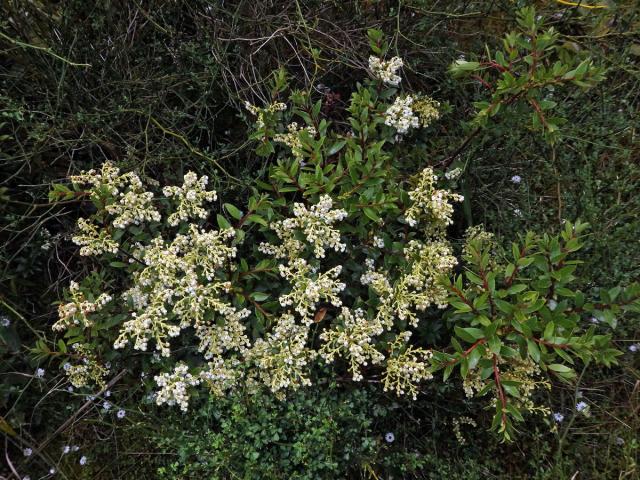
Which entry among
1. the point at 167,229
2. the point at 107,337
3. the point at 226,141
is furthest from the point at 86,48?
the point at 107,337

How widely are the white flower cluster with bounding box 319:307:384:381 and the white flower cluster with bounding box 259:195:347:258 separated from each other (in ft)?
0.88

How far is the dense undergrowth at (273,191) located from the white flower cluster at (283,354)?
0.39 feet

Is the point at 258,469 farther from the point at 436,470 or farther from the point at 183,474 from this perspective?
the point at 436,470

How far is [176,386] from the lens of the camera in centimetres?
196

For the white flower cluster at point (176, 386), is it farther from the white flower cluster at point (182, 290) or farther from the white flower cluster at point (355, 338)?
the white flower cluster at point (355, 338)

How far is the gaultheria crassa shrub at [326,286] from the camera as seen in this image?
1967 mm

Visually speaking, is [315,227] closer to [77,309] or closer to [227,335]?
[227,335]

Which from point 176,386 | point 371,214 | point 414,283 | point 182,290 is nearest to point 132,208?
point 182,290

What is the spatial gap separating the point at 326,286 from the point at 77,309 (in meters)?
1.04

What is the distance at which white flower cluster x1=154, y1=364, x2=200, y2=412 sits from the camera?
195 cm

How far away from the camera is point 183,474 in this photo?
2090mm

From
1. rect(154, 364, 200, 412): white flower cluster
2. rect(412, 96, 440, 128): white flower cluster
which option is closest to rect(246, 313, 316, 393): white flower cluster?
rect(154, 364, 200, 412): white flower cluster

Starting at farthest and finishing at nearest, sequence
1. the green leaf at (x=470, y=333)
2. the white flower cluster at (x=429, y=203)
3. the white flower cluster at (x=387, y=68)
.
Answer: the white flower cluster at (x=387, y=68) < the white flower cluster at (x=429, y=203) < the green leaf at (x=470, y=333)

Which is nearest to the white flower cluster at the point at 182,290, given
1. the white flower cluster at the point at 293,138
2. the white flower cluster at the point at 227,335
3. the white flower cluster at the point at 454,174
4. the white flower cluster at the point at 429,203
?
the white flower cluster at the point at 227,335
